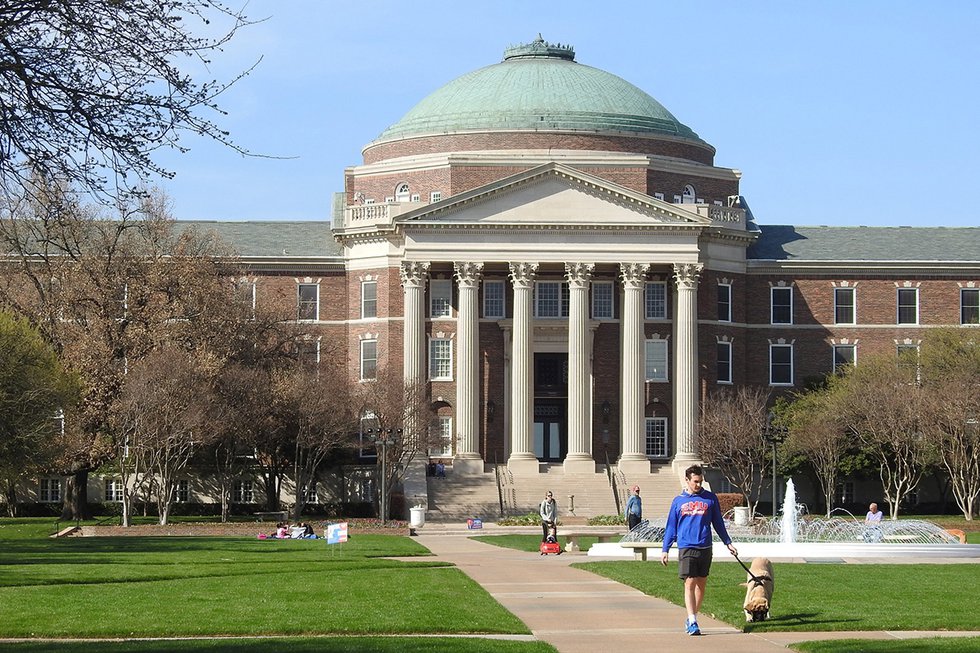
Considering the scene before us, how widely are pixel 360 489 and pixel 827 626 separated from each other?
2307 inches

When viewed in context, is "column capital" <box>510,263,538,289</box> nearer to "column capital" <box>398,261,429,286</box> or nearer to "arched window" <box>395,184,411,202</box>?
"column capital" <box>398,261,429,286</box>

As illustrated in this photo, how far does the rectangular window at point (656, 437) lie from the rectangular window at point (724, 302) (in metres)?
6.32

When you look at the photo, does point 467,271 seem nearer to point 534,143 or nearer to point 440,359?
point 440,359

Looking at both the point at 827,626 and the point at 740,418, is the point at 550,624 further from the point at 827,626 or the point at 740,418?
the point at 740,418

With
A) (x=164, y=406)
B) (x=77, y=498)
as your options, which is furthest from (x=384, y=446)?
(x=77, y=498)

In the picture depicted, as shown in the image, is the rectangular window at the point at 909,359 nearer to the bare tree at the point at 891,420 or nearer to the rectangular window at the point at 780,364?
the bare tree at the point at 891,420

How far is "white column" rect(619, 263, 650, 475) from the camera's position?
268 ft

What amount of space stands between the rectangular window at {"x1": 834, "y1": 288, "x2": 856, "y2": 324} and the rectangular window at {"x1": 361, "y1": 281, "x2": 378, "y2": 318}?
75.6 ft

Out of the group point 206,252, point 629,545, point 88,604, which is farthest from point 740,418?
point 88,604

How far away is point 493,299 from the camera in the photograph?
8556cm

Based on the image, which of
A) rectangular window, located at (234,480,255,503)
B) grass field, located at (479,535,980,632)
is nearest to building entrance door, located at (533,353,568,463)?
rectangular window, located at (234,480,255,503)

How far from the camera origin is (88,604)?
27328 millimetres

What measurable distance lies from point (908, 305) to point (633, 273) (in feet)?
52.9

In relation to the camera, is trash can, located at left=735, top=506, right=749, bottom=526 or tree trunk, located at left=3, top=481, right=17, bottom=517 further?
tree trunk, located at left=3, top=481, right=17, bottom=517
